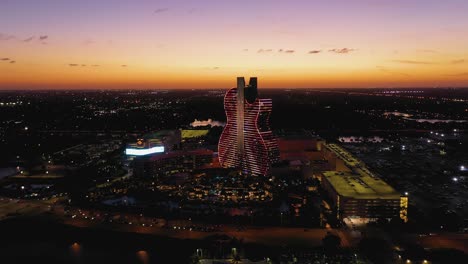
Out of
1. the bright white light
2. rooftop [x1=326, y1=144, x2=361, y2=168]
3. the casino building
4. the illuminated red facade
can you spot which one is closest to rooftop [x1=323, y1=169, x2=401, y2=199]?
the casino building

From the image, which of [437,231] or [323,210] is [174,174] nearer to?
[323,210]

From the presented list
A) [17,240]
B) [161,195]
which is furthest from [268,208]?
[17,240]

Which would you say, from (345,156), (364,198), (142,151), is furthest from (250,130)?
(142,151)

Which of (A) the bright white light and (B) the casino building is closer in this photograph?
(B) the casino building

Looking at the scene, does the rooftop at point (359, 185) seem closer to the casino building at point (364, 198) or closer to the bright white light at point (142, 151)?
the casino building at point (364, 198)

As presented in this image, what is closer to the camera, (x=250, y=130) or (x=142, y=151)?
(x=250, y=130)

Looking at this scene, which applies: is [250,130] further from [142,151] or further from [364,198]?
[142,151]

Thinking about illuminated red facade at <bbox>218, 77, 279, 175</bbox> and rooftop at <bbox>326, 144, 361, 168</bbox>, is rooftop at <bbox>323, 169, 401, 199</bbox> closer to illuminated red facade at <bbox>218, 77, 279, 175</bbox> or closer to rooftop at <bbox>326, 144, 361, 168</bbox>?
rooftop at <bbox>326, 144, 361, 168</bbox>

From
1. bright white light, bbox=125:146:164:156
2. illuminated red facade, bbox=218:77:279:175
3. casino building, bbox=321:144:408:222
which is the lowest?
casino building, bbox=321:144:408:222
